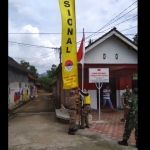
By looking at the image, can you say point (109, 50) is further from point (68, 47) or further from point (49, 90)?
point (49, 90)

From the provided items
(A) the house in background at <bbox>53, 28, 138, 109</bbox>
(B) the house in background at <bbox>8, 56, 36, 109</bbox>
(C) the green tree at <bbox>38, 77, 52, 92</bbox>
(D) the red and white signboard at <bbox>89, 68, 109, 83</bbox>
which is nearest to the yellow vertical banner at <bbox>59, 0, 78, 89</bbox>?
(D) the red and white signboard at <bbox>89, 68, 109, 83</bbox>

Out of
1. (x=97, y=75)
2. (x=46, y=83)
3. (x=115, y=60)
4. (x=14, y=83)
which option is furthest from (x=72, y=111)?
(x=46, y=83)

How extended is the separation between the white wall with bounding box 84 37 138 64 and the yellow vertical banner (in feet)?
14.2

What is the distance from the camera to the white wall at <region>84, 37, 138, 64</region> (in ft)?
41.8

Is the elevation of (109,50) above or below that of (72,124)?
above

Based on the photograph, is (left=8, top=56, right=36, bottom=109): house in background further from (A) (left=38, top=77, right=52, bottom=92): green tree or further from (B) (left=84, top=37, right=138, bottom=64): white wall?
(A) (left=38, top=77, right=52, bottom=92): green tree

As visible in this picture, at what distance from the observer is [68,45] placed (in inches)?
329

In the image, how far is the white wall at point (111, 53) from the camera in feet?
41.8

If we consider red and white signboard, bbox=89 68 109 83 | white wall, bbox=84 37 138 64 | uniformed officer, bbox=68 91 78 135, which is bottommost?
uniformed officer, bbox=68 91 78 135

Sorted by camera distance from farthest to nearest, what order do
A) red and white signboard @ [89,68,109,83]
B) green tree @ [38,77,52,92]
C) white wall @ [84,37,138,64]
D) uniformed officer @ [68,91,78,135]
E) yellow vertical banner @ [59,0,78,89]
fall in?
green tree @ [38,77,52,92] → white wall @ [84,37,138,64] → red and white signboard @ [89,68,109,83] → yellow vertical banner @ [59,0,78,89] → uniformed officer @ [68,91,78,135]

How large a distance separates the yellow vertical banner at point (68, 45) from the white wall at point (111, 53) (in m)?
4.33
